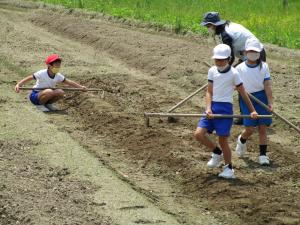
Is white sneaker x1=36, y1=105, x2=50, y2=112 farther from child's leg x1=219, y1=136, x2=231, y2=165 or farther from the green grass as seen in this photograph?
the green grass

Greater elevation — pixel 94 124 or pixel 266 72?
pixel 266 72

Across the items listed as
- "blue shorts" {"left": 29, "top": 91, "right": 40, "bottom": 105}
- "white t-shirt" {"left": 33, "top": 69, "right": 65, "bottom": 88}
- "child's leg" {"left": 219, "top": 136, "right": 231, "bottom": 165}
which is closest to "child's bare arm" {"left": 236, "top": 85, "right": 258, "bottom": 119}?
"child's leg" {"left": 219, "top": 136, "right": 231, "bottom": 165}

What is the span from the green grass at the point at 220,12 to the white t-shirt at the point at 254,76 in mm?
8069

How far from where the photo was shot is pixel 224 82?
7.71 metres

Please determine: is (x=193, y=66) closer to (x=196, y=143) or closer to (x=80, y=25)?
(x=196, y=143)

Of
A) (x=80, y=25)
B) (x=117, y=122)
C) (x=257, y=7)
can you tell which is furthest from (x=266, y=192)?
(x=257, y=7)

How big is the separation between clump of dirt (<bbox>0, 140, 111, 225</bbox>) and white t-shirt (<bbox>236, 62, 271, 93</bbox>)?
2441mm

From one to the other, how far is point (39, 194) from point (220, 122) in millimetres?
2169

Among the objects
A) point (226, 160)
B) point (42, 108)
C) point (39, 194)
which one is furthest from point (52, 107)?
point (39, 194)

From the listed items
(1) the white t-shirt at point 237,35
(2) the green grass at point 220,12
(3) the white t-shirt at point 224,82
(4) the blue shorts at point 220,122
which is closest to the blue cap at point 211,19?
(1) the white t-shirt at point 237,35

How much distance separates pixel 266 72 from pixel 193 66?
6.24 m

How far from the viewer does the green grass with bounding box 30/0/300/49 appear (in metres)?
17.9

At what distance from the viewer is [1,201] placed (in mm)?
6805

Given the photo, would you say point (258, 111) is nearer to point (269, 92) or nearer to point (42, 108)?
point (269, 92)
